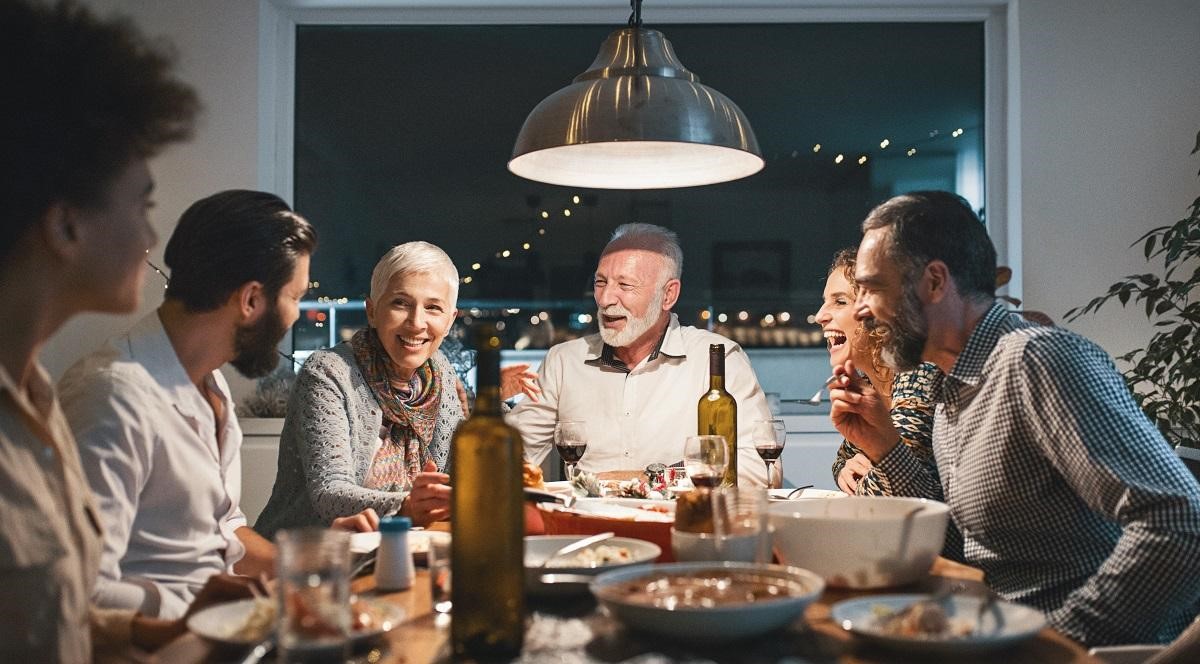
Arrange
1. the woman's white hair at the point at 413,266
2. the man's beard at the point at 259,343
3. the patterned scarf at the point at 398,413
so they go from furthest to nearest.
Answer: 1. the woman's white hair at the point at 413,266
2. the patterned scarf at the point at 398,413
3. the man's beard at the point at 259,343

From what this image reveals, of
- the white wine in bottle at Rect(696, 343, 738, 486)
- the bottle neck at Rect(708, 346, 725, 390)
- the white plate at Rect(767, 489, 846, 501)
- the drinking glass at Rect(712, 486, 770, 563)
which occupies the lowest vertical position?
the white plate at Rect(767, 489, 846, 501)

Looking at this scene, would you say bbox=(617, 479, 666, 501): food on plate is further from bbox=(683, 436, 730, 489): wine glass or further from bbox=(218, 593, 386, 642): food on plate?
bbox=(218, 593, 386, 642): food on plate

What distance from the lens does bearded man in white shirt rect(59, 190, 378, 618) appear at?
163cm

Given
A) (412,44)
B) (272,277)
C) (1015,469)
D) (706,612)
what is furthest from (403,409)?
(412,44)

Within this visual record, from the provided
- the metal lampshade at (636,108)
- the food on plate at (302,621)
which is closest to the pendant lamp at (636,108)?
the metal lampshade at (636,108)

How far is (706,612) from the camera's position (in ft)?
3.63

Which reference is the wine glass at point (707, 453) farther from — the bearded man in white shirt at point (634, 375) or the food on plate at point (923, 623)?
the bearded man in white shirt at point (634, 375)

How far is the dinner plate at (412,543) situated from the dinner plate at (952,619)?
0.69 meters

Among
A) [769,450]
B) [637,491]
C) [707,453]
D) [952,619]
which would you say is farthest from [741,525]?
[769,450]

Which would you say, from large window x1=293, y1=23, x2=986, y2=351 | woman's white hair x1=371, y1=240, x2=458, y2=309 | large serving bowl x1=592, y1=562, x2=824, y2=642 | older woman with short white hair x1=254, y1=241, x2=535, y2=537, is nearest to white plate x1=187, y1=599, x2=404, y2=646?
large serving bowl x1=592, y1=562, x2=824, y2=642

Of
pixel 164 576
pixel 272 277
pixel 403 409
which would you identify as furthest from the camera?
pixel 403 409

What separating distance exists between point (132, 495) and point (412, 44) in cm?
333

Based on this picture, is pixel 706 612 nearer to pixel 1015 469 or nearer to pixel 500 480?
pixel 500 480

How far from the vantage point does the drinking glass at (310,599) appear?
101cm
